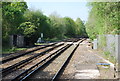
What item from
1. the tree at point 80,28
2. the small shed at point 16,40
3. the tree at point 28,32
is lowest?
the small shed at point 16,40

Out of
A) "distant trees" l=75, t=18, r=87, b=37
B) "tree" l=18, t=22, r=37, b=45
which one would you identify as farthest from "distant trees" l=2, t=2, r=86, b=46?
"distant trees" l=75, t=18, r=87, b=37

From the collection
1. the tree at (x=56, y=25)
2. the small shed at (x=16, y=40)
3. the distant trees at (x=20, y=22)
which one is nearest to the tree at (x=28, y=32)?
the distant trees at (x=20, y=22)

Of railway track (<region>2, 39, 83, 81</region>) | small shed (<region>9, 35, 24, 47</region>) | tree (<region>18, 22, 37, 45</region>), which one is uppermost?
tree (<region>18, 22, 37, 45</region>)

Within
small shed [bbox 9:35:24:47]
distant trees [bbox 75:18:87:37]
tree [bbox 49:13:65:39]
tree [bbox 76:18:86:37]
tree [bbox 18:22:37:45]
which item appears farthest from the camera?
tree [bbox 76:18:86:37]

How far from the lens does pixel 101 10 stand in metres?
16.9

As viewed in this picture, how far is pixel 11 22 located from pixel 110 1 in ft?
68.8

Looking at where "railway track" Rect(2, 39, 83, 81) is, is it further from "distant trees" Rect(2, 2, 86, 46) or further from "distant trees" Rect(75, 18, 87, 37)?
"distant trees" Rect(75, 18, 87, 37)

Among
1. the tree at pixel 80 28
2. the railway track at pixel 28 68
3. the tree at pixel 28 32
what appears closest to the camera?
the railway track at pixel 28 68

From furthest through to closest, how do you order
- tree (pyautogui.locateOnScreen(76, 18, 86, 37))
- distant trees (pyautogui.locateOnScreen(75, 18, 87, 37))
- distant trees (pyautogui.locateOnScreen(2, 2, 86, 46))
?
tree (pyautogui.locateOnScreen(76, 18, 86, 37))
distant trees (pyautogui.locateOnScreen(75, 18, 87, 37))
distant trees (pyautogui.locateOnScreen(2, 2, 86, 46))

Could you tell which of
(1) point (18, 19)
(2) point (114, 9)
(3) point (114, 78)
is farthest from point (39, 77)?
(1) point (18, 19)

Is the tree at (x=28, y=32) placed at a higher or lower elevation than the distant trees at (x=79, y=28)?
lower

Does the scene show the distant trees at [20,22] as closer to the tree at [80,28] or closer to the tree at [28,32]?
the tree at [28,32]

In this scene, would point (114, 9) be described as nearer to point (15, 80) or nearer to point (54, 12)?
point (15, 80)

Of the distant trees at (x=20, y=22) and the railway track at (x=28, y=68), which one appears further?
the distant trees at (x=20, y=22)
